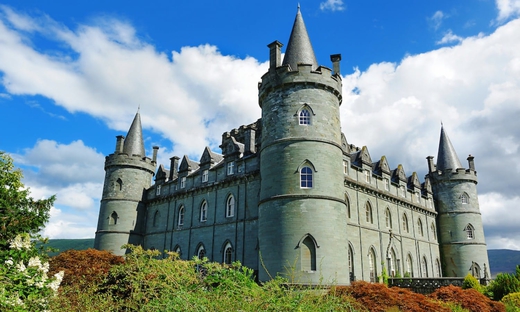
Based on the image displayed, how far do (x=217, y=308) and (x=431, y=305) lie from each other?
8.44 m

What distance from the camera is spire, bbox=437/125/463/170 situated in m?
38.4

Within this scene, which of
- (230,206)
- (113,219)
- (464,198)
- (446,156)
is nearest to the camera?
(230,206)

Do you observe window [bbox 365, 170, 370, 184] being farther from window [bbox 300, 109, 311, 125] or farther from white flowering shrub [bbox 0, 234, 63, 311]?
white flowering shrub [bbox 0, 234, 63, 311]

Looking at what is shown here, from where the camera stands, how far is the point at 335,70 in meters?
23.5

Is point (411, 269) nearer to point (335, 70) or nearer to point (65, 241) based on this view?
point (335, 70)

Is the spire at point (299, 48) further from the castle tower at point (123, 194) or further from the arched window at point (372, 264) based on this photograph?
the castle tower at point (123, 194)

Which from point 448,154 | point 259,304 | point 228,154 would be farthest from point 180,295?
point 448,154

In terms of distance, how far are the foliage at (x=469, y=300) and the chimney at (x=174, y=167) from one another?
23.7 metres

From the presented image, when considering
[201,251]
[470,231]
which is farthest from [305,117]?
[470,231]

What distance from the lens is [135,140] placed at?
3531cm

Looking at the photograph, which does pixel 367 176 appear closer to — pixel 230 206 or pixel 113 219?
pixel 230 206

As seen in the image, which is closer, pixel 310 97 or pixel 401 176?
pixel 310 97

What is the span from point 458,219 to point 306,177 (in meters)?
23.8

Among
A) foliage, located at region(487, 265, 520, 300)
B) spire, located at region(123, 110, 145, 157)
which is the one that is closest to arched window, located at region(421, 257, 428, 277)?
foliage, located at region(487, 265, 520, 300)
